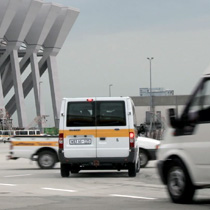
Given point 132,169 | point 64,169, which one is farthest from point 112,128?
point 64,169

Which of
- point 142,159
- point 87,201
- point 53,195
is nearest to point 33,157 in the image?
point 142,159

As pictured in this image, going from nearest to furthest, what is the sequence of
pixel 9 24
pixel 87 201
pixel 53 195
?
pixel 87 201 < pixel 53 195 < pixel 9 24

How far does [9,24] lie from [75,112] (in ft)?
246

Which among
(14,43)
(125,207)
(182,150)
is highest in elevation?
(14,43)

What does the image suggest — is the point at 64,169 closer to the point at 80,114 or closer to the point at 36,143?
the point at 80,114

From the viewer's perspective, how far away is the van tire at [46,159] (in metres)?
25.6

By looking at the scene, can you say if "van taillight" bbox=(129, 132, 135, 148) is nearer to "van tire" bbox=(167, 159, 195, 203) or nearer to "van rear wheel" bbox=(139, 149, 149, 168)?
"van rear wheel" bbox=(139, 149, 149, 168)

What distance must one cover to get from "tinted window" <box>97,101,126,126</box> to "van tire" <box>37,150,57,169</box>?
5768 millimetres

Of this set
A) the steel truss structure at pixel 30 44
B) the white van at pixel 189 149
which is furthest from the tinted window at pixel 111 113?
the steel truss structure at pixel 30 44

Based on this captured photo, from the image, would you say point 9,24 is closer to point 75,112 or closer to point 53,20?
point 53,20

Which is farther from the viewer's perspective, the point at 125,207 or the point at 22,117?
the point at 22,117

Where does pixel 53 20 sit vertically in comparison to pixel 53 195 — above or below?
above

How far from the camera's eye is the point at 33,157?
25.6 metres

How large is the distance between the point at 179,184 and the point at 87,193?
3284mm
